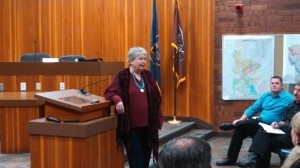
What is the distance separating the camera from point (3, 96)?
5.54 metres

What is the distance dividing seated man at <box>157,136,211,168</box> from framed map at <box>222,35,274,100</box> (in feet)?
19.4

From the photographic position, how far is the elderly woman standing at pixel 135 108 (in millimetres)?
3912

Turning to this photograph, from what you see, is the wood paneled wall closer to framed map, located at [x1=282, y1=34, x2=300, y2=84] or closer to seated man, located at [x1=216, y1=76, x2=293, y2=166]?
framed map, located at [x1=282, y1=34, x2=300, y2=84]

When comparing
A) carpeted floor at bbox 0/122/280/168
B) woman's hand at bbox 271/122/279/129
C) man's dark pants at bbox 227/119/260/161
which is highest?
woman's hand at bbox 271/122/279/129

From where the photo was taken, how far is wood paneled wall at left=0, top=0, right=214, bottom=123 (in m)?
7.78

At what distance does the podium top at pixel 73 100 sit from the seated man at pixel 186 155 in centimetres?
194

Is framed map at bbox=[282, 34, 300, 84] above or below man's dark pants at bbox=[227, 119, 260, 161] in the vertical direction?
above

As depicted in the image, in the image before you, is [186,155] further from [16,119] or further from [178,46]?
[178,46]

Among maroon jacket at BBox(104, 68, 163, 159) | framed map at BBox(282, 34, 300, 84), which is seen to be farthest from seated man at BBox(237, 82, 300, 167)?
framed map at BBox(282, 34, 300, 84)

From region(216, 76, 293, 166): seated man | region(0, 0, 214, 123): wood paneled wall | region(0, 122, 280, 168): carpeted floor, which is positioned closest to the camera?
region(0, 122, 280, 168): carpeted floor

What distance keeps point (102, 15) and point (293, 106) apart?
4244 millimetres

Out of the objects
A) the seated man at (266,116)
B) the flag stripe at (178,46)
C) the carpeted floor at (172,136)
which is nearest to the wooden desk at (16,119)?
the carpeted floor at (172,136)

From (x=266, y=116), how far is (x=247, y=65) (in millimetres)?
2057

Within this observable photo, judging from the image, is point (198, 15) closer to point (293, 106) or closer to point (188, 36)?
point (188, 36)
